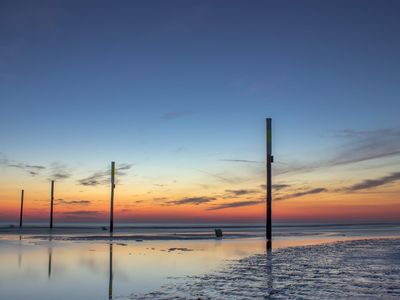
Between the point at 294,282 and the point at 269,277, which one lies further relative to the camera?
the point at 269,277

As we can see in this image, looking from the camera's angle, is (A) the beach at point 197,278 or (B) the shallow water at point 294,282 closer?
(B) the shallow water at point 294,282

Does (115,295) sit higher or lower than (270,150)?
lower

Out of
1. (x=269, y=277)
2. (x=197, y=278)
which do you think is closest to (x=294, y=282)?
(x=269, y=277)

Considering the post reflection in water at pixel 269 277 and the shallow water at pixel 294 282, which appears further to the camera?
the post reflection in water at pixel 269 277

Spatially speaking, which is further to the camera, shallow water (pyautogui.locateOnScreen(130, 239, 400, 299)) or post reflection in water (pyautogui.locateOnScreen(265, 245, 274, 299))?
post reflection in water (pyautogui.locateOnScreen(265, 245, 274, 299))

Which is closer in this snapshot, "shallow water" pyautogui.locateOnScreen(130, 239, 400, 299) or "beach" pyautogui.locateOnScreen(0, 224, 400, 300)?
"shallow water" pyautogui.locateOnScreen(130, 239, 400, 299)

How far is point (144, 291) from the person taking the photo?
38.9ft

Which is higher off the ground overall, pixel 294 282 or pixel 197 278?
pixel 294 282

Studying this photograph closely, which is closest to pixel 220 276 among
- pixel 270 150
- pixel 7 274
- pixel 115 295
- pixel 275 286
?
pixel 275 286

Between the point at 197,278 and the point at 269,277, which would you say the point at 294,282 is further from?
the point at 197,278

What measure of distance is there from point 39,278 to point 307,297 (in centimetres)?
863

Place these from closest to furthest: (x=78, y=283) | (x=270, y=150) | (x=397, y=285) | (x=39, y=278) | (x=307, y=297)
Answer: (x=307, y=297) < (x=397, y=285) < (x=78, y=283) < (x=39, y=278) < (x=270, y=150)

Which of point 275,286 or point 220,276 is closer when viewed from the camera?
point 275,286

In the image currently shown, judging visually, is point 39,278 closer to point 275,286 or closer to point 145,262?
point 145,262
